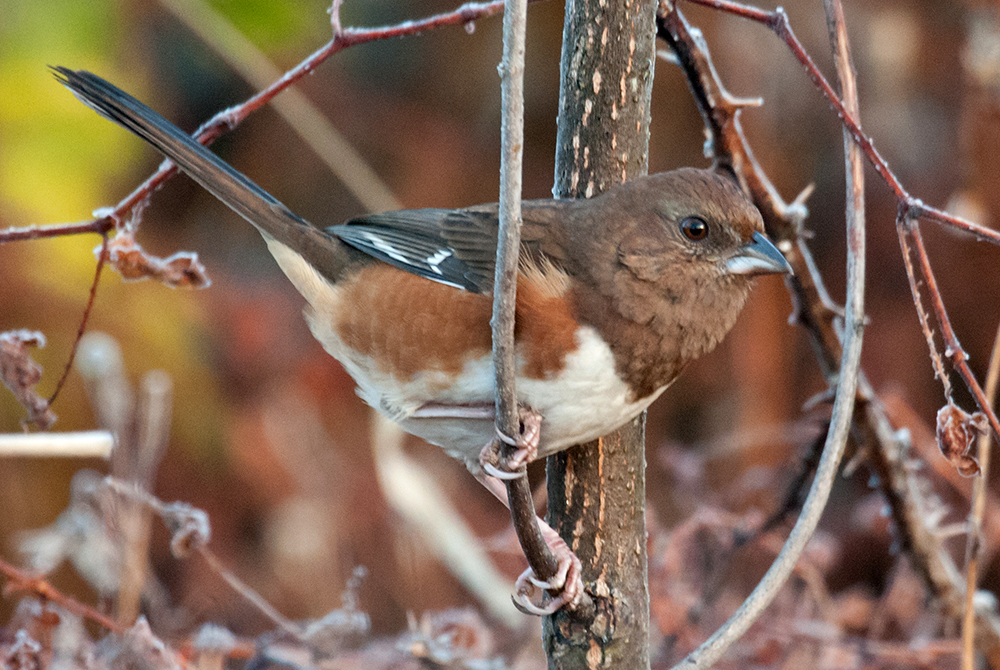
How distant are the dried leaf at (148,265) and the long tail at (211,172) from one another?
0.15 metres

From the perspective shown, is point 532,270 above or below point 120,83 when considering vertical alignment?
below

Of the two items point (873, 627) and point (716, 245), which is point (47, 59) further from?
point (873, 627)

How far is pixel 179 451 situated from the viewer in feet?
12.1

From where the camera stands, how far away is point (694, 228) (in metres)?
1.56

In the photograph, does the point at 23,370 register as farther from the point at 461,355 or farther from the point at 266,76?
the point at 266,76

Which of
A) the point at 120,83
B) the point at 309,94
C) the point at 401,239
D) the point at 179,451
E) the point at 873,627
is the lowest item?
the point at 873,627

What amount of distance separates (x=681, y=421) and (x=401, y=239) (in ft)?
8.36

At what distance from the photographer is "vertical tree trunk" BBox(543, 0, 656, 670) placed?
4.85 ft

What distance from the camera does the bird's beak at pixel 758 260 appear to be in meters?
1.51

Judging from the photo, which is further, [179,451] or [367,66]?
[367,66]

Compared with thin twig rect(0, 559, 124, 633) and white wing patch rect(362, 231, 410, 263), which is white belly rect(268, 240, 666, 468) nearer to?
white wing patch rect(362, 231, 410, 263)

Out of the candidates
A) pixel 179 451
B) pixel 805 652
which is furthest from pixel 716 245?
pixel 179 451

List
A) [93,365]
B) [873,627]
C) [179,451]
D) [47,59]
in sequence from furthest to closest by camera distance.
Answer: [179,451] < [47,59] < [93,365] < [873,627]

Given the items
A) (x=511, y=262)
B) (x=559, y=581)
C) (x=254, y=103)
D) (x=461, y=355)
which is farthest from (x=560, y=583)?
(x=254, y=103)
